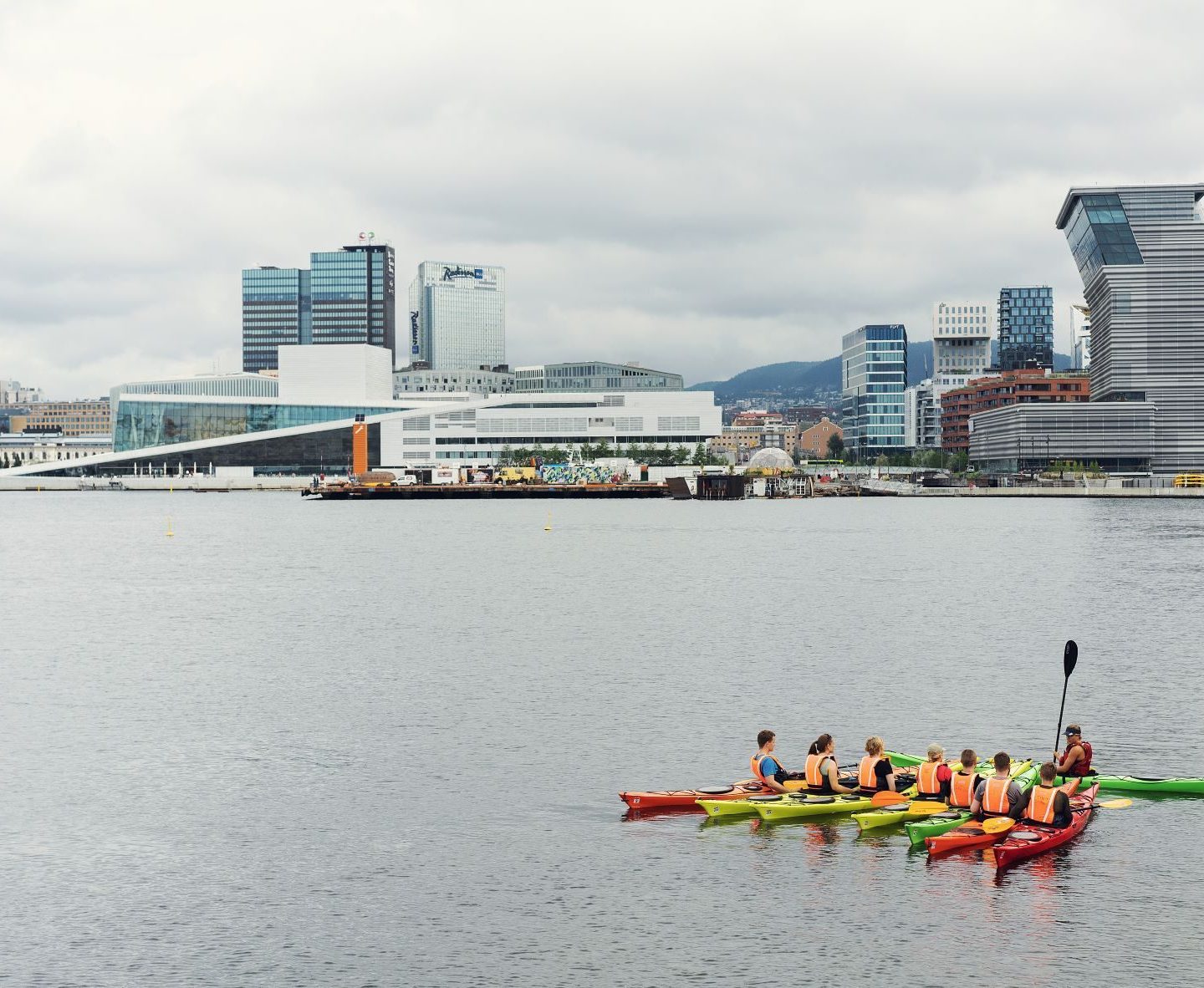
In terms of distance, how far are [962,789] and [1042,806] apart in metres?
2.06

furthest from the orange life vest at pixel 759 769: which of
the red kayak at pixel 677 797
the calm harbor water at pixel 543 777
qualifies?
A: the calm harbor water at pixel 543 777

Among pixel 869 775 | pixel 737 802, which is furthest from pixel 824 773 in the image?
pixel 737 802

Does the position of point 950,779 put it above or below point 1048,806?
above

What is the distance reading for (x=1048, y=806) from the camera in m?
34.1

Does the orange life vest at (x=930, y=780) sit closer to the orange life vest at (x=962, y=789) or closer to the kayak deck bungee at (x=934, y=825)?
the orange life vest at (x=962, y=789)

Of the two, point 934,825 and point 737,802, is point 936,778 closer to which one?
point 934,825

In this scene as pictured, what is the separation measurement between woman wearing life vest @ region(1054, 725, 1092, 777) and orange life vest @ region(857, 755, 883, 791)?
5.59m

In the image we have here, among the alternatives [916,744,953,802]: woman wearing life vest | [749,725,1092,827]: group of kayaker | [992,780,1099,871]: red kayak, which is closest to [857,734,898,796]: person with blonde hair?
[749,725,1092,827]: group of kayaker

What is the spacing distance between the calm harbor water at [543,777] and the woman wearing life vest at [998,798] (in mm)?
1560

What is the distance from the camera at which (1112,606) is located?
3314 inches

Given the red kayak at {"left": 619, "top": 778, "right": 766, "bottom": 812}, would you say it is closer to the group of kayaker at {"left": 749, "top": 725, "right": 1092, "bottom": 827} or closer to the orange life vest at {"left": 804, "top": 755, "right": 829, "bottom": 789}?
the group of kayaker at {"left": 749, "top": 725, "right": 1092, "bottom": 827}

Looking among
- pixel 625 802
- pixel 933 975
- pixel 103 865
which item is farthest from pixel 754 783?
pixel 103 865

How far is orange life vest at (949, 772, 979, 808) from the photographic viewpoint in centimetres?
3497

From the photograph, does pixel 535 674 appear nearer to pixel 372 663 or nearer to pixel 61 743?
pixel 372 663
